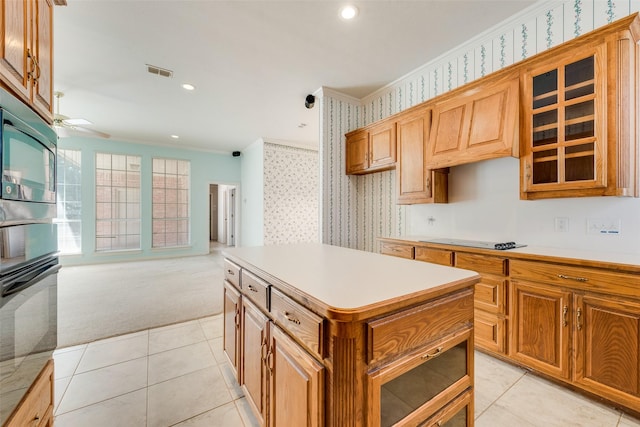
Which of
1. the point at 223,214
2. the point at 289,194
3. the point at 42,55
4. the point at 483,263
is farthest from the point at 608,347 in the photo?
the point at 223,214

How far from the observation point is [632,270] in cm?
142

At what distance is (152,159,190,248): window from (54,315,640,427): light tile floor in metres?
4.80

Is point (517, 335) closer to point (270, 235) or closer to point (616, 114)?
point (616, 114)

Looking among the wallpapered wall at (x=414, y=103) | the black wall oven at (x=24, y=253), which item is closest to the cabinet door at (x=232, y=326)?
the black wall oven at (x=24, y=253)

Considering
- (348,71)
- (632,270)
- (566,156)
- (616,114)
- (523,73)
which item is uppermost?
(348,71)

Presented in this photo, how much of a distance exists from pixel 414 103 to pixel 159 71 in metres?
3.21

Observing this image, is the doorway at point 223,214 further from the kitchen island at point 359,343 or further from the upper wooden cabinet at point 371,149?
the kitchen island at point 359,343

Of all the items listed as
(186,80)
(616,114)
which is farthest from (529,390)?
(186,80)

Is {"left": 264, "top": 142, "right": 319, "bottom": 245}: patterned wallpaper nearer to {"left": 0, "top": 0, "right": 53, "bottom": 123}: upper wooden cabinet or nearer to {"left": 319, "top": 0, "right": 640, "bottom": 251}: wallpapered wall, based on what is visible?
{"left": 319, "top": 0, "right": 640, "bottom": 251}: wallpapered wall

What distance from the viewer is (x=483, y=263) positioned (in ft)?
6.76

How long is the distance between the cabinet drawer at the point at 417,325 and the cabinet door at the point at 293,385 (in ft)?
0.72

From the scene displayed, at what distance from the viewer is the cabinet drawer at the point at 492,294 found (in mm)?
1965

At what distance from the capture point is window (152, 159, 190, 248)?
21.7 feet

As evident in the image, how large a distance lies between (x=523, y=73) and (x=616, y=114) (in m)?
0.68
